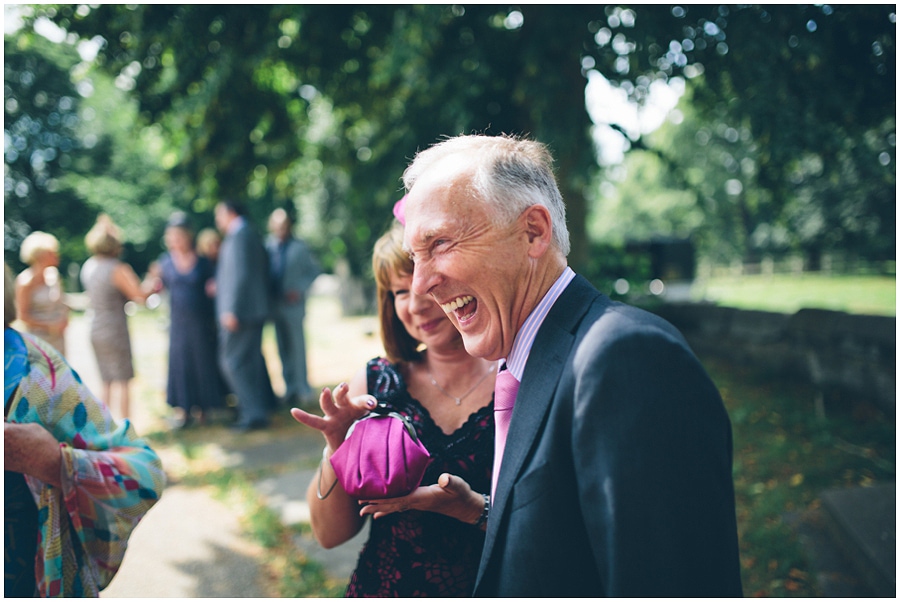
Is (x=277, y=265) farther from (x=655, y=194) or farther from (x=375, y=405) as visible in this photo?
(x=655, y=194)

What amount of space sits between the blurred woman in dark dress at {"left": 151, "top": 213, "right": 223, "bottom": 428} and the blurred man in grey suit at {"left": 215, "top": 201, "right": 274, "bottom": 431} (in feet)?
0.64

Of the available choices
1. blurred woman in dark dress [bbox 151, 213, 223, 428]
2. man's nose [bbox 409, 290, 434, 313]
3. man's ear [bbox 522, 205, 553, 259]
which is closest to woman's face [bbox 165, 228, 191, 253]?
blurred woman in dark dress [bbox 151, 213, 223, 428]

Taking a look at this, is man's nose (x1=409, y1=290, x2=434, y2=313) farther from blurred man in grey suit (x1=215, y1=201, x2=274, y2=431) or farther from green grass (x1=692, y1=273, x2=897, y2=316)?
green grass (x1=692, y1=273, x2=897, y2=316)

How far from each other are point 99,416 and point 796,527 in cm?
411

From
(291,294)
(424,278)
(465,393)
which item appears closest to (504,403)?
(424,278)

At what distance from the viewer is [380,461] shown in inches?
57.1

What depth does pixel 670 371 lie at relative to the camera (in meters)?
0.93

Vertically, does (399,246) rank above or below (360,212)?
below

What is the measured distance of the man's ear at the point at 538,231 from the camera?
3.94 ft

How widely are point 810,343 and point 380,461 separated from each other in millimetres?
6471

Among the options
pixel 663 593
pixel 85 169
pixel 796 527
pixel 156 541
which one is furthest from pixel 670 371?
pixel 85 169

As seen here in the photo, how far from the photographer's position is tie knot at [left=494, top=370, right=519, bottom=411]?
1311 millimetres

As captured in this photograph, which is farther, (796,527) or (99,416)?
(796,527)

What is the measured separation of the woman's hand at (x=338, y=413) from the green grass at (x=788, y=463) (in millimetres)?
2827
